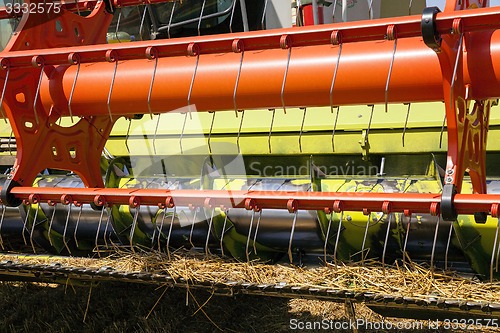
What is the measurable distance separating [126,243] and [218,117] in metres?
0.91

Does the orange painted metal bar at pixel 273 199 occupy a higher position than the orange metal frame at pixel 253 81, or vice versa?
the orange metal frame at pixel 253 81

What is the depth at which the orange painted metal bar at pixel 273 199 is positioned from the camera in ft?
6.70

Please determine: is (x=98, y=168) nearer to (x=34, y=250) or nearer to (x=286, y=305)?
(x=34, y=250)

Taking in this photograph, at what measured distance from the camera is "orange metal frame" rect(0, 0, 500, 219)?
6.89ft

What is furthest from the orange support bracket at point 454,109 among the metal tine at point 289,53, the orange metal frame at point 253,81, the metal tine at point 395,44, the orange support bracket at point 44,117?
the orange support bracket at point 44,117

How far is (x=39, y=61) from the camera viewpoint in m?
2.65

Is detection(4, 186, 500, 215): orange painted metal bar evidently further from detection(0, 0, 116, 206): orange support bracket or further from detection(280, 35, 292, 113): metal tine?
detection(280, 35, 292, 113): metal tine

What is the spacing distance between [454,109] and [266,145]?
4.35ft

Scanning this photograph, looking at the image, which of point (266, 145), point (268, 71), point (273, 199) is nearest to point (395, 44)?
point (268, 71)

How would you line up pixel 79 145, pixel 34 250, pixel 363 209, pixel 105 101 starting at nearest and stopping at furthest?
pixel 363 209
pixel 105 101
pixel 79 145
pixel 34 250

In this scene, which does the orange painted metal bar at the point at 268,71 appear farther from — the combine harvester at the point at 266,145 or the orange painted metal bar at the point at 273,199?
the orange painted metal bar at the point at 273,199

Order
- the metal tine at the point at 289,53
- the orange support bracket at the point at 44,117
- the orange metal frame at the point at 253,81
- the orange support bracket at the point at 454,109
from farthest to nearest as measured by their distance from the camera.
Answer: the orange support bracket at the point at 44,117
the metal tine at the point at 289,53
the orange metal frame at the point at 253,81
the orange support bracket at the point at 454,109

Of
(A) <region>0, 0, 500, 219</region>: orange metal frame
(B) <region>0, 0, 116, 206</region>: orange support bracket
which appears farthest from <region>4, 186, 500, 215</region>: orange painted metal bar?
(B) <region>0, 0, 116, 206</region>: orange support bracket

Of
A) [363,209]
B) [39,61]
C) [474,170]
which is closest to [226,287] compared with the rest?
[363,209]
